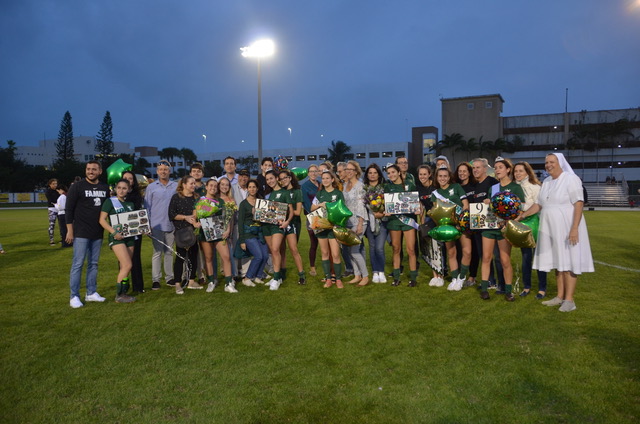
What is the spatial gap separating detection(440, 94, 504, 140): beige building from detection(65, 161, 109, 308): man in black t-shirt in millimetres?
67146

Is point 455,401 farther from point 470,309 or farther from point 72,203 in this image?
point 72,203

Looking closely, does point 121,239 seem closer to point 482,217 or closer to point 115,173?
point 115,173

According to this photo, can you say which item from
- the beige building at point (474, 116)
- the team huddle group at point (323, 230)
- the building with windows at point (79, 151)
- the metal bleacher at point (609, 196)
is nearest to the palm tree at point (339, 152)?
the beige building at point (474, 116)

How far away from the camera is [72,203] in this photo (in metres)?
5.57

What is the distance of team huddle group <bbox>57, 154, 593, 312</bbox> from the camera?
5441 millimetres

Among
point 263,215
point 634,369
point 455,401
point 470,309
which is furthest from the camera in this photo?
point 263,215

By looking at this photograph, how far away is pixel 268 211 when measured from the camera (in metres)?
6.39

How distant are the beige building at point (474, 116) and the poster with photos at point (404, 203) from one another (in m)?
65.1

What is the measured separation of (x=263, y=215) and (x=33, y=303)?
11.5 feet

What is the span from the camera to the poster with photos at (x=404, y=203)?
248 inches

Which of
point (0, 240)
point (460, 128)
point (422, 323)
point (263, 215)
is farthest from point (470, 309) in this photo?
point (460, 128)

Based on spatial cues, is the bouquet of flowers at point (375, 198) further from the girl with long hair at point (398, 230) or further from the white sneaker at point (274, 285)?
the white sneaker at point (274, 285)

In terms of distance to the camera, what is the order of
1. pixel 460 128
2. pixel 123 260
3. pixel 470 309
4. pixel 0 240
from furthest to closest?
pixel 460 128, pixel 0 240, pixel 123 260, pixel 470 309

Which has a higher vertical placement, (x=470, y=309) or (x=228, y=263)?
(x=228, y=263)
